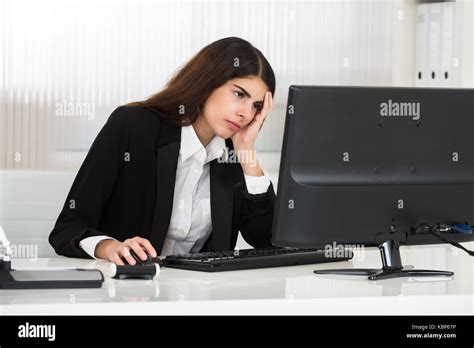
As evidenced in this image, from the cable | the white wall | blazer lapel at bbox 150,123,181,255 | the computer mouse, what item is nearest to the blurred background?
the white wall

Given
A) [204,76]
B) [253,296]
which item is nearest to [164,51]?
[204,76]

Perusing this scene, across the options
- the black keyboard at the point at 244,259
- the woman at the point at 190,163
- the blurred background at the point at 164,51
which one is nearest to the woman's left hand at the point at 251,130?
the woman at the point at 190,163

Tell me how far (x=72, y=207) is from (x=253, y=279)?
2.42ft

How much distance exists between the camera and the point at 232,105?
2.71 m

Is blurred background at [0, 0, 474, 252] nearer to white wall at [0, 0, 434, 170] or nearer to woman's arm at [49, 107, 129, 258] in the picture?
white wall at [0, 0, 434, 170]

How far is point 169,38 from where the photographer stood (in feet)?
13.4

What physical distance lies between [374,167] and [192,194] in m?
0.86

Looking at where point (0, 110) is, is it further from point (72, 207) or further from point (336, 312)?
point (336, 312)

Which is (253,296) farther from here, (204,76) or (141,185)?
(204,76)

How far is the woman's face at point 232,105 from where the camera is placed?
2699mm

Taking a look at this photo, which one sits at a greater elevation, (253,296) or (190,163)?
(190,163)

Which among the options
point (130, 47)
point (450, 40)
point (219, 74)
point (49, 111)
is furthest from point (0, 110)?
point (450, 40)

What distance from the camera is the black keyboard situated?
2.13m

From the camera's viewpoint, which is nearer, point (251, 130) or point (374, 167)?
point (374, 167)
